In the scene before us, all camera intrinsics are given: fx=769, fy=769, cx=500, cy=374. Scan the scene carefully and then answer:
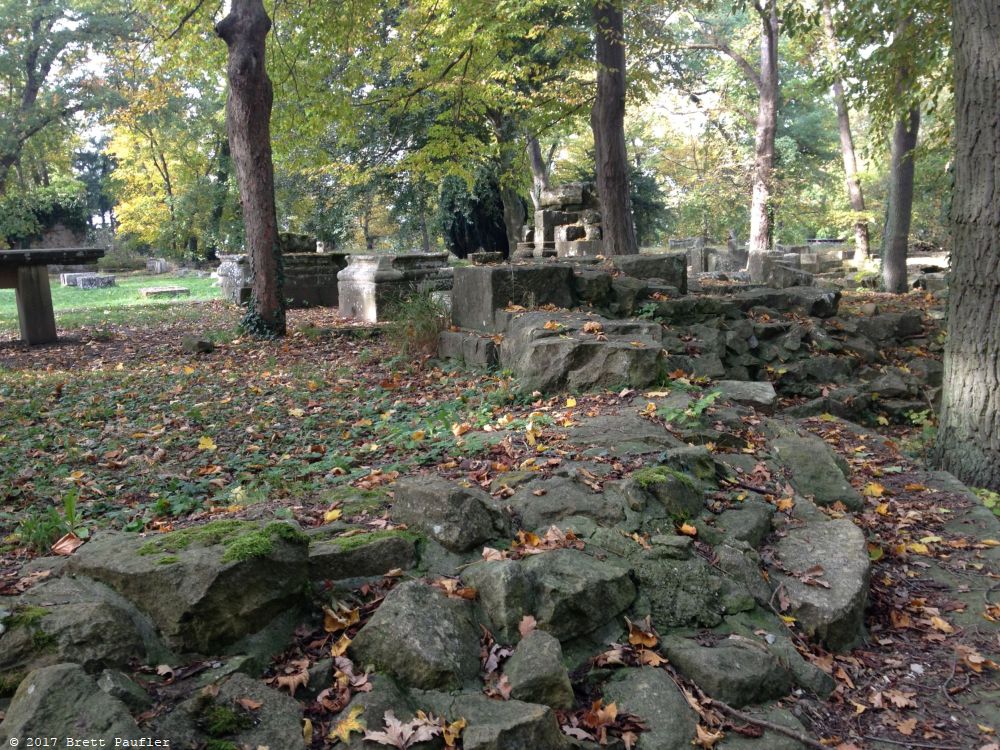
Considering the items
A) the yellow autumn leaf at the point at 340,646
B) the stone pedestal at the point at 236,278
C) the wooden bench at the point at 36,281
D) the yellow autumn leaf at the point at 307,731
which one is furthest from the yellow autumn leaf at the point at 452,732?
the stone pedestal at the point at 236,278

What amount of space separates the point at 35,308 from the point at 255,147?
12.6 ft

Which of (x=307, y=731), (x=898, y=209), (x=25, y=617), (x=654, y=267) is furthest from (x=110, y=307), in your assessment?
(x=307, y=731)

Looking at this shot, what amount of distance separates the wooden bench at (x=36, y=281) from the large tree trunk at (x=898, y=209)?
1352 centimetres

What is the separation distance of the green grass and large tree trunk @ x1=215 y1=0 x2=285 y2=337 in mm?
3984

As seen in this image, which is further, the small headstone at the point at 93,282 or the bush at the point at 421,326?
the small headstone at the point at 93,282

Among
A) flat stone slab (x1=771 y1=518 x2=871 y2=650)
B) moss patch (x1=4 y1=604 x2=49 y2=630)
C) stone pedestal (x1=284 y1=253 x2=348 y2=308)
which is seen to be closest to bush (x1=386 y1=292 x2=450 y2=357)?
flat stone slab (x1=771 y1=518 x2=871 y2=650)

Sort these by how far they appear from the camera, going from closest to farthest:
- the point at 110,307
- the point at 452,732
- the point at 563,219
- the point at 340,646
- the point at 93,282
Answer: the point at 452,732
the point at 340,646
the point at 110,307
the point at 563,219
the point at 93,282

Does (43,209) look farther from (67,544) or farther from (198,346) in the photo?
(67,544)

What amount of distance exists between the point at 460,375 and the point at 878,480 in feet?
12.0

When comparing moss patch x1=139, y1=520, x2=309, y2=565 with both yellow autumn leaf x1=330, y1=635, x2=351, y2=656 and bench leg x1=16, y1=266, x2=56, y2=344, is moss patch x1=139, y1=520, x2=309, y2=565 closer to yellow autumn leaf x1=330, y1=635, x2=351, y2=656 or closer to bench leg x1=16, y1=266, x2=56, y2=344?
yellow autumn leaf x1=330, y1=635, x2=351, y2=656

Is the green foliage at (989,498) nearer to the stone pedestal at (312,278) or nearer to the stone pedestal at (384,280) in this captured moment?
the stone pedestal at (384,280)

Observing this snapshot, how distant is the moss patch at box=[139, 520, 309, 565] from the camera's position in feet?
9.09

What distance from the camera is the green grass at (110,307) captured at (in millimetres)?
13461

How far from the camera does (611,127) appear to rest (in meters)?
12.2
